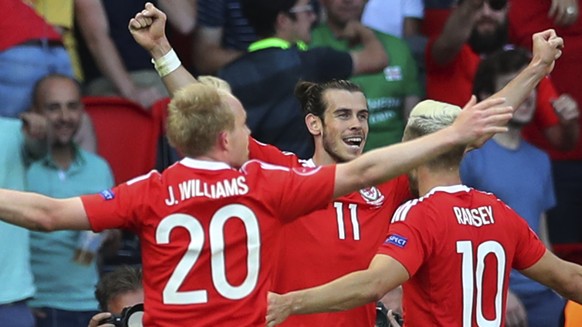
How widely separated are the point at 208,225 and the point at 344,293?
1.98 ft

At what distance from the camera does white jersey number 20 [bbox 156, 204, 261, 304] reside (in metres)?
5.27

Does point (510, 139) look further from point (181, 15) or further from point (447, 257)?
point (447, 257)

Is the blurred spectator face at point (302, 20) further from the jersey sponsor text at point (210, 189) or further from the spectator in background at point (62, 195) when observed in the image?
the jersey sponsor text at point (210, 189)

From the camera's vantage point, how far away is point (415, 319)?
5.87m

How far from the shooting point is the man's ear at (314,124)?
6.85 meters

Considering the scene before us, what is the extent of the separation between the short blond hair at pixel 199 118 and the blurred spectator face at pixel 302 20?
→ 10.7ft

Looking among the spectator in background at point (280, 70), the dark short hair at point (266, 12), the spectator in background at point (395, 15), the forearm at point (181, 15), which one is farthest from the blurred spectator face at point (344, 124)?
the spectator in background at point (395, 15)

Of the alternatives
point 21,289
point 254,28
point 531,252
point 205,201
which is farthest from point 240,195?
point 254,28

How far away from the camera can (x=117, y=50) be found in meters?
8.63

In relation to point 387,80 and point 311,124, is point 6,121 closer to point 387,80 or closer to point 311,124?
point 311,124

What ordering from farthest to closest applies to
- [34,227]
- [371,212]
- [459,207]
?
[371,212], [459,207], [34,227]

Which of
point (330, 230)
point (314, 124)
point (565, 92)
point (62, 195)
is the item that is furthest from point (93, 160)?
point (565, 92)

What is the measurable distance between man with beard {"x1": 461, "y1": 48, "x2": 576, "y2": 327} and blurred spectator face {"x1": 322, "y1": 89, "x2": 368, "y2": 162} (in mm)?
1681

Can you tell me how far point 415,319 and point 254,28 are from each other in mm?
3186
